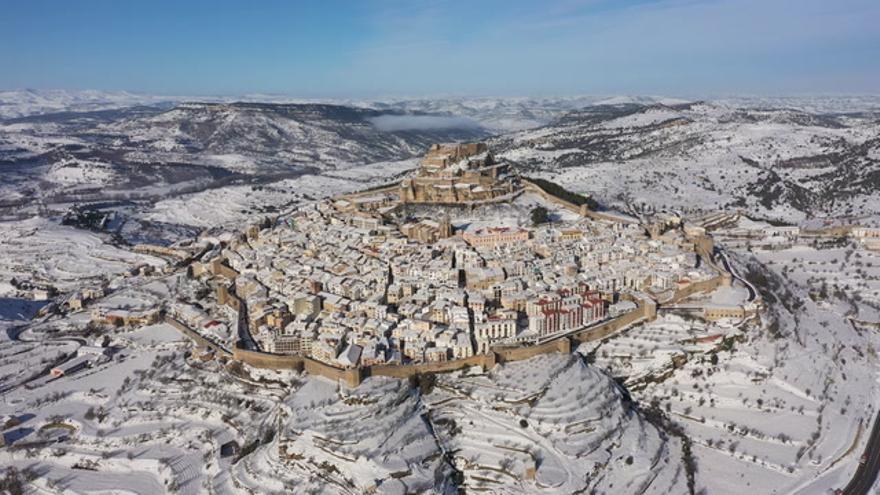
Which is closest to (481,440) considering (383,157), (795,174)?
(795,174)

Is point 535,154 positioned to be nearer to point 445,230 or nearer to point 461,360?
point 445,230

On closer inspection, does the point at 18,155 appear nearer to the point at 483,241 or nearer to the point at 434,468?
the point at 483,241

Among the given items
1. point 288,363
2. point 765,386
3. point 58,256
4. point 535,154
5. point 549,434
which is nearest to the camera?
point 549,434

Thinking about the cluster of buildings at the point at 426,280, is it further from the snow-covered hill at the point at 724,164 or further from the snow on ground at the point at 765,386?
the snow-covered hill at the point at 724,164

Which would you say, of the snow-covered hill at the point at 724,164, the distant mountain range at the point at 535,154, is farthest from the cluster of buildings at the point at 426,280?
the snow-covered hill at the point at 724,164

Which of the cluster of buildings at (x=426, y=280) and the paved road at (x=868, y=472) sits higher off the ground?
the cluster of buildings at (x=426, y=280)

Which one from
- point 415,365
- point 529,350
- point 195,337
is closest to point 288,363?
point 415,365
